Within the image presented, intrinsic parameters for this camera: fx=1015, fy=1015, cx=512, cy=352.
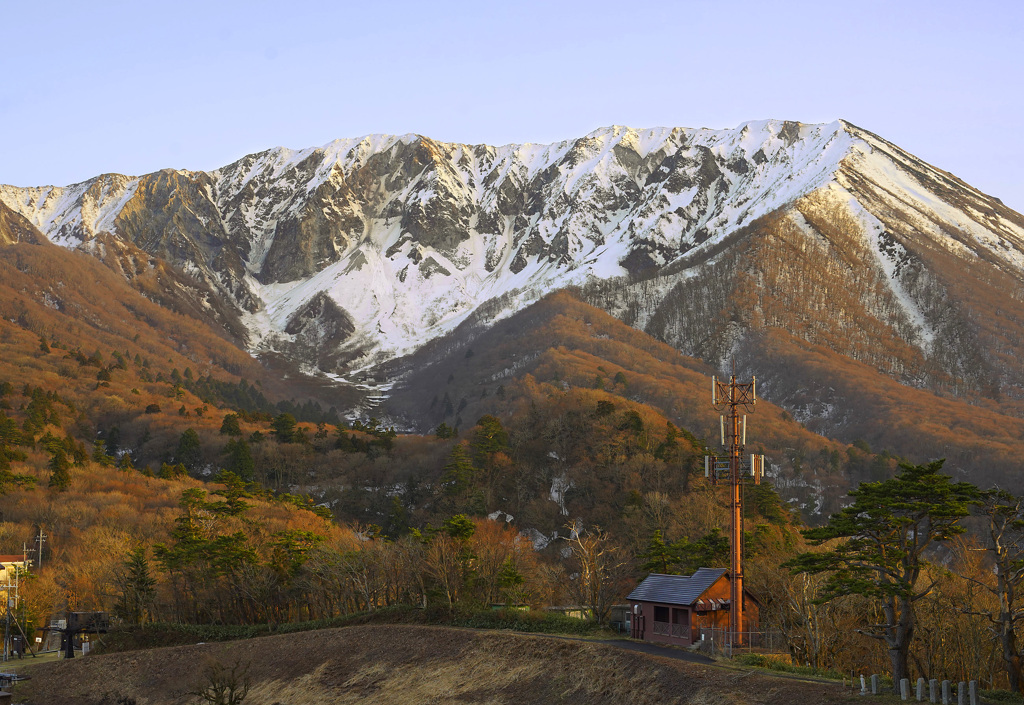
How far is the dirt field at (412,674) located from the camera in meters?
36.5

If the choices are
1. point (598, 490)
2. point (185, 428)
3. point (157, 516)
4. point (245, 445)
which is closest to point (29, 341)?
point (185, 428)

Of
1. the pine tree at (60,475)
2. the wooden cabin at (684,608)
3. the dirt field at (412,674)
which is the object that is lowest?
the dirt field at (412,674)

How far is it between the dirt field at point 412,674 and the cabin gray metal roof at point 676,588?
176 inches

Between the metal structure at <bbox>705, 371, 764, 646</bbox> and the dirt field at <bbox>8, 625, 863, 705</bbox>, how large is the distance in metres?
6.00

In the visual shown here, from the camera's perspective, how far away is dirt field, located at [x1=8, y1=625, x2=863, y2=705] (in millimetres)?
36531

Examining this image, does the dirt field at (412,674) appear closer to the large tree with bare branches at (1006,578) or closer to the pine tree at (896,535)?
the pine tree at (896,535)

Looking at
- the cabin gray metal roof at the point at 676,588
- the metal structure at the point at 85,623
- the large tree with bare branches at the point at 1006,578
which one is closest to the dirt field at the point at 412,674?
the metal structure at the point at 85,623

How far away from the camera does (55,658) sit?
64875mm

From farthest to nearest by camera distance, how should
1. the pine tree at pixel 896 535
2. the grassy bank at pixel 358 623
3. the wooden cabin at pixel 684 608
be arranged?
the grassy bank at pixel 358 623
the wooden cabin at pixel 684 608
the pine tree at pixel 896 535

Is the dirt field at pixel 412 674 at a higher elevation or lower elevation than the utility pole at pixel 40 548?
lower

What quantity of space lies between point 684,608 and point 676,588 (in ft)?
5.41

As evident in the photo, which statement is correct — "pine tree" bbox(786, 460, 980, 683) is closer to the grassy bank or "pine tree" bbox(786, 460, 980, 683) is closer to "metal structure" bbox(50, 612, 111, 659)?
the grassy bank

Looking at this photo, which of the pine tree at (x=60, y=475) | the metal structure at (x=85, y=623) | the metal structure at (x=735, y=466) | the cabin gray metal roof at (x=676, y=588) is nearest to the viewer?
the metal structure at (x=735, y=466)

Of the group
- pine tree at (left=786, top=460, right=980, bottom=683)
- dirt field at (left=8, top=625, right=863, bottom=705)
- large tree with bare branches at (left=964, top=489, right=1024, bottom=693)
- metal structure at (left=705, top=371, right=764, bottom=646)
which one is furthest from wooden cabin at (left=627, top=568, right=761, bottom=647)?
large tree with bare branches at (left=964, top=489, right=1024, bottom=693)
